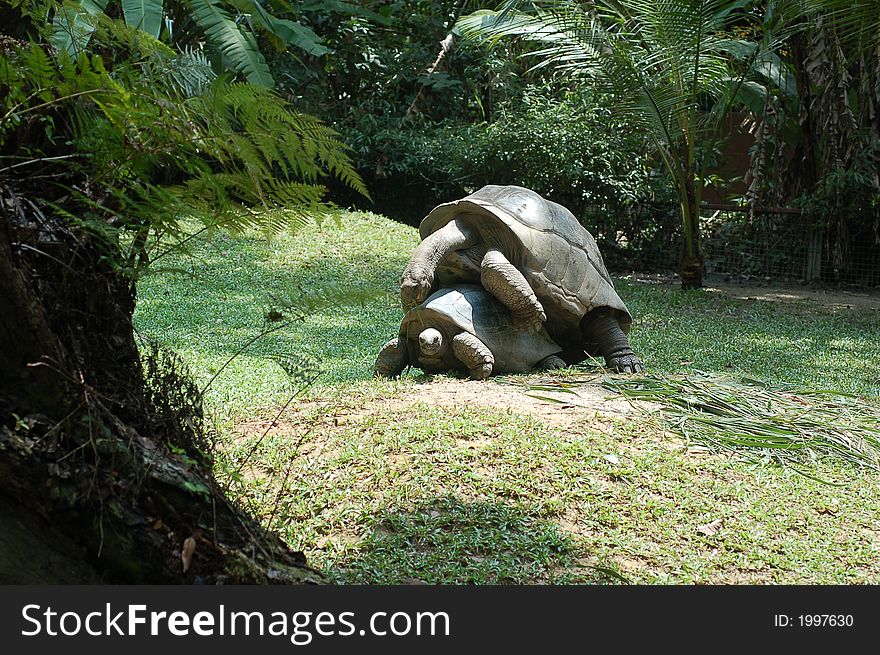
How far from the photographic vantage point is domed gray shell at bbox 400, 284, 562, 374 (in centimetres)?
511

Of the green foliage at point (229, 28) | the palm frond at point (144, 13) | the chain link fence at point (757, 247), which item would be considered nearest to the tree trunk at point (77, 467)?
the green foliage at point (229, 28)

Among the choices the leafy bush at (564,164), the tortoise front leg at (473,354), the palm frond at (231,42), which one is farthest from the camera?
the leafy bush at (564,164)

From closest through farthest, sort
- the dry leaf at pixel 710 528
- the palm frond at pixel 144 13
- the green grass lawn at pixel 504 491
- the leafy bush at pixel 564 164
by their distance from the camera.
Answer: the green grass lawn at pixel 504 491 → the dry leaf at pixel 710 528 → the palm frond at pixel 144 13 → the leafy bush at pixel 564 164

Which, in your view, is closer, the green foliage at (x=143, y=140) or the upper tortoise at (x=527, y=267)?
the green foliage at (x=143, y=140)

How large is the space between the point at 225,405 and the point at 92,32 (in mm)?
3012

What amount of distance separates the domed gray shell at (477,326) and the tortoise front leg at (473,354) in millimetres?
62

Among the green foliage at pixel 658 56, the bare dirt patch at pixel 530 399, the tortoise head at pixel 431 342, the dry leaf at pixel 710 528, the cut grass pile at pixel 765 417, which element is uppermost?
the green foliage at pixel 658 56

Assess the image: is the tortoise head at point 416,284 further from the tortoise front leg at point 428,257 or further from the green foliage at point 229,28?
the green foliage at point 229,28

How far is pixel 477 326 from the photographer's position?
5.12 metres

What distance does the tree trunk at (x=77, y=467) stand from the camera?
1.84m

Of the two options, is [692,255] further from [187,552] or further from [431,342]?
[187,552]

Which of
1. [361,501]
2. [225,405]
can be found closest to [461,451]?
[361,501]

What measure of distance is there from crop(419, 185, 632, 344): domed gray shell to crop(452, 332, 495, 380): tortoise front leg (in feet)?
1.68

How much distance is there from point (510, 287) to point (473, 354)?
448 millimetres
